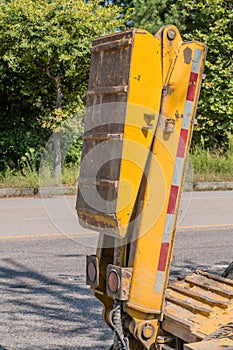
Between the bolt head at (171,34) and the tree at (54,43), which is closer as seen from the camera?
the bolt head at (171,34)

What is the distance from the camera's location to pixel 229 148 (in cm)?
2222

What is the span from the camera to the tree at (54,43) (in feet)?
55.2

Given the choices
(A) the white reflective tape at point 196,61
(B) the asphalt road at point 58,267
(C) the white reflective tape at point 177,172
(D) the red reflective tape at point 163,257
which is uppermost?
(A) the white reflective tape at point 196,61

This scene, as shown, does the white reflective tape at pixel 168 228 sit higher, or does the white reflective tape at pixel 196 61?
the white reflective tape at pixel 196 61

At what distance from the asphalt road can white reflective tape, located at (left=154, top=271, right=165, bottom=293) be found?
99 cm

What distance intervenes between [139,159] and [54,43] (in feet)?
45.8

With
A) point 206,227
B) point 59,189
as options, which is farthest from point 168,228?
point 59,189

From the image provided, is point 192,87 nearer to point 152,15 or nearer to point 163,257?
point 163,257

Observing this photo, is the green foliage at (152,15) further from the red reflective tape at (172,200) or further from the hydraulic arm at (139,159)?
the red reflective tape at (172,200)

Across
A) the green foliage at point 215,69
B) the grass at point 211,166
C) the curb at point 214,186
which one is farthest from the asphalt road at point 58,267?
the green foliage at point 215,69

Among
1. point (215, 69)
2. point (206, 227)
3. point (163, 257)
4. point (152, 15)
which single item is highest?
point (152, 15)

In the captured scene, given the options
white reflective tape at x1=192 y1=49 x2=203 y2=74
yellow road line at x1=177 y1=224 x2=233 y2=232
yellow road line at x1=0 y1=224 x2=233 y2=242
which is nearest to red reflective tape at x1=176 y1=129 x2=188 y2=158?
white reflective tape at x1=192 y1=49 x2=203 y2=74

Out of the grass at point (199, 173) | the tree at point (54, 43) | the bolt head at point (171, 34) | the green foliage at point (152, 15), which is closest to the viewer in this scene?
the bolt head at point (171, 34)

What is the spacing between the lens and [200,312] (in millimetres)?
3574
